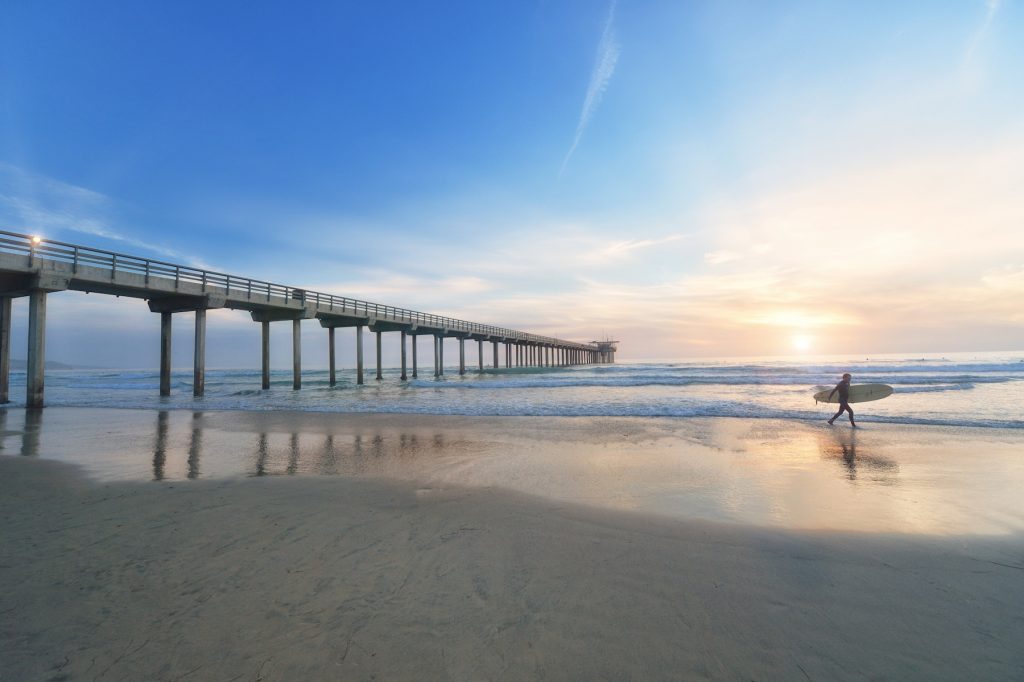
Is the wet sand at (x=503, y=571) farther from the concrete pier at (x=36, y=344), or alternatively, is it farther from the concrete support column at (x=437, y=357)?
the concrete support column at (x=437, y=357)

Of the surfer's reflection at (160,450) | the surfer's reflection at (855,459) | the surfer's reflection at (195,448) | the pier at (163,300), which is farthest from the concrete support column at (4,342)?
the surfer's reflection at (855,459)

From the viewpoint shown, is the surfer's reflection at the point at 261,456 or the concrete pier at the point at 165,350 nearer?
the surfer's reflection at the point at 261,456

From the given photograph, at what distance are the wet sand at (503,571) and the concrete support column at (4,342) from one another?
15.9m

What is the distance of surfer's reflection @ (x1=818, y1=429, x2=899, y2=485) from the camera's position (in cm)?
617

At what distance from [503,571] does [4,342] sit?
24230 mm

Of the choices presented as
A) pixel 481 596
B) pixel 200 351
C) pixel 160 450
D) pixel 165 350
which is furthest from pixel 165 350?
pixel 481 596

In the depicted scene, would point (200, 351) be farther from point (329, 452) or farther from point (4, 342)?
point (329, 452)

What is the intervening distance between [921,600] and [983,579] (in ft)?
2.62

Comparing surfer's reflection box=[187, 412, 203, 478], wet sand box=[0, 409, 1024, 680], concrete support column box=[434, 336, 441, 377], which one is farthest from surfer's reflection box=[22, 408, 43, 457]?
concrete support column box=[434, 336, 441, 377]

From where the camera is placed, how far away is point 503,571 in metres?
3.08

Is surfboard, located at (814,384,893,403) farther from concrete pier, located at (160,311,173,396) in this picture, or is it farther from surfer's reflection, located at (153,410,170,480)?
concrete pier, located at (160,311,173,396)

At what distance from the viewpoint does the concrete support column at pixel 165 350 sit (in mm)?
21469

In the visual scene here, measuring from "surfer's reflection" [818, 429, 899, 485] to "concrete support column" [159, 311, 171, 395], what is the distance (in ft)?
86.2

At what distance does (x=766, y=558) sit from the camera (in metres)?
3.38
